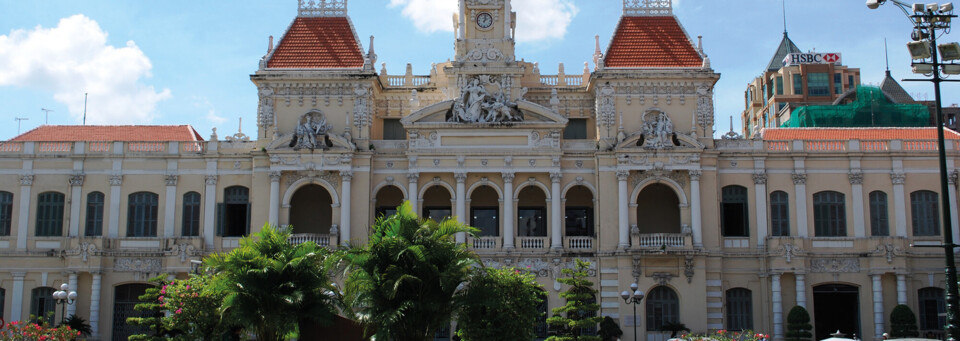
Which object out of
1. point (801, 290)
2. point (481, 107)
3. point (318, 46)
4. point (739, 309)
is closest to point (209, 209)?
point (318, 46)

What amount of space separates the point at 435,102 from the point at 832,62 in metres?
65.4

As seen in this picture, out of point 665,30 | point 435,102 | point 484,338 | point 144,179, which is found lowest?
point 484,338

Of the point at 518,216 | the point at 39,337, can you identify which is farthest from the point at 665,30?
the point at 39,337

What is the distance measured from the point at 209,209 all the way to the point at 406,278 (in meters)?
22.7

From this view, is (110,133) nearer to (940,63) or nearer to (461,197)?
(461,197)

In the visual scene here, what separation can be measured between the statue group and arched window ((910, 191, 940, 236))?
20556 mm

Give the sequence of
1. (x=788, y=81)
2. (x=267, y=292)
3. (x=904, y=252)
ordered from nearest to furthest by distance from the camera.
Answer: (x=267, y=292) → (x=904, y=252) → (x=788, y=81)

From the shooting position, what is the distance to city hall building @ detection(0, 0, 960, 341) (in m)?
48.1

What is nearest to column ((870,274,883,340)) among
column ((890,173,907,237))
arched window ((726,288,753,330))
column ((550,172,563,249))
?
column ((890,173,907,237))

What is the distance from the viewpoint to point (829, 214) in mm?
49500

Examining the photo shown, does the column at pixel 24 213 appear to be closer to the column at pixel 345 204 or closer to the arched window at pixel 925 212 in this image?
the column at pixel 345 204

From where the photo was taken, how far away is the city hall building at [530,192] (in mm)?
48062

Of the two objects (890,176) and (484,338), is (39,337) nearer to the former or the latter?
(484,338)

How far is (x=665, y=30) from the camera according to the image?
5200cm
